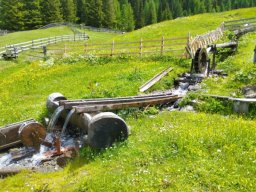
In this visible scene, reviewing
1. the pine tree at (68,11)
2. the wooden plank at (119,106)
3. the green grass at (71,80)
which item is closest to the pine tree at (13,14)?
the pine tree at (68,11)

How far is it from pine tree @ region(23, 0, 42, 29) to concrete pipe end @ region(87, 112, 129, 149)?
75632mm

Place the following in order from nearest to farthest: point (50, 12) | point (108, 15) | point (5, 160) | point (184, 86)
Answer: point (5, 160) < point (184, 86) < point (50, 12) < point (108, 15)

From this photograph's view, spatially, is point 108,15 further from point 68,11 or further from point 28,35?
point 28,35

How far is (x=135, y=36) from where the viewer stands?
48.2 meters

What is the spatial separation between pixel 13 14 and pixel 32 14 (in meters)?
4.79

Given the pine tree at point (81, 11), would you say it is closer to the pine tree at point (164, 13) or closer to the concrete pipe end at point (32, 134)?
the pine tree at point (164, 13)

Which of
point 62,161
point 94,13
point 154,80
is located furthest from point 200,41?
point 94,13

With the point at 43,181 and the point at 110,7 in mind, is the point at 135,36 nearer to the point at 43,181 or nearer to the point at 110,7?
the point at 43,181

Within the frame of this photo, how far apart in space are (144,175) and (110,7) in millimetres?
89644

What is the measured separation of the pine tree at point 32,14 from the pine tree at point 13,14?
129cm

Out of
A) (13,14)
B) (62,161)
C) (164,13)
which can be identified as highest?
(164,13)

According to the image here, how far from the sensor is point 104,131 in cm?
1158

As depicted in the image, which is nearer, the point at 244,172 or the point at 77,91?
the point at 244,172

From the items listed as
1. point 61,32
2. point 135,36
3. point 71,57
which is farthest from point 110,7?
point 71,57
